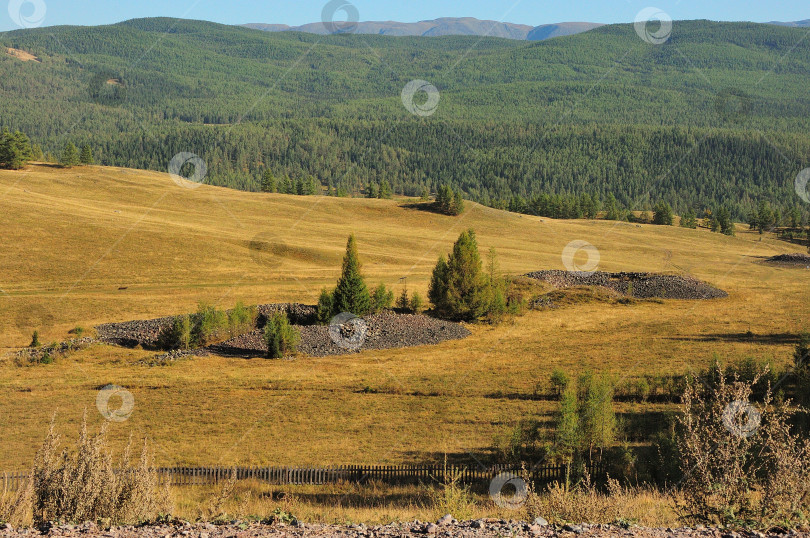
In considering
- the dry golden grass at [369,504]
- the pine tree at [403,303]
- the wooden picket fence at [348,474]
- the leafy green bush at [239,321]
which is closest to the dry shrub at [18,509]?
the dry golden grass at [369,504]

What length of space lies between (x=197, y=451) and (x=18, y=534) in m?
14.8

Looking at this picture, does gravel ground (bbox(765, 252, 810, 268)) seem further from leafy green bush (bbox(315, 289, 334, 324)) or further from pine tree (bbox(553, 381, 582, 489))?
pine tree (bbox(553, 381, 582, 489))

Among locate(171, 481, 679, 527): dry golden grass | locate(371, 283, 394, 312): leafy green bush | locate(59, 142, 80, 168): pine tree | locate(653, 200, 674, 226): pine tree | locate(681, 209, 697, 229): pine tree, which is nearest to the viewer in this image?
locate(171, 481, 679, 527): dry golden grass

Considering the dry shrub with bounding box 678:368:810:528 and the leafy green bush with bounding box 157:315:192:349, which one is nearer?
the dry shrub with bounding box 678:368:810:528

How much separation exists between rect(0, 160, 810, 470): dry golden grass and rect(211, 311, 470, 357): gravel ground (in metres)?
1.66

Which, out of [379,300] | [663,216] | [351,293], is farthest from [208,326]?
[663,216]

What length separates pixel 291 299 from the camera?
55.5m

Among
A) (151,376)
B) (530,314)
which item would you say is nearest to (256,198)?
(530,314)

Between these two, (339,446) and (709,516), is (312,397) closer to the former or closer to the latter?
(339,446)

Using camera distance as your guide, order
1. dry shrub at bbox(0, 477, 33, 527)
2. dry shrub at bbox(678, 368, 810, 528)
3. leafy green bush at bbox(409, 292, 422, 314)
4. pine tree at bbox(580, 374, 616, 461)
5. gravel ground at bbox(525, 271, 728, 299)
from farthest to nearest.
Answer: gravel ground at bbox(525, 271, 728, 299)
leafy green bush at bbox(409, 292, 422, 314)
pine tree at bbox(580, 374, 616, 461)
dry shrub at bbox(678, 368, 810, 528)
dry shrub at bbox(0, 477, 33, 527)

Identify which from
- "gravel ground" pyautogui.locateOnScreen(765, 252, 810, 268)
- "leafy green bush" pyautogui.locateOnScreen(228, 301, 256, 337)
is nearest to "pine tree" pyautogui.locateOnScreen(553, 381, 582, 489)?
"leafy green bush" pyautogui.locateOnScreen(228, 301, 256, 337)

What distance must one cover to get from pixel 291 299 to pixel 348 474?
3581cm

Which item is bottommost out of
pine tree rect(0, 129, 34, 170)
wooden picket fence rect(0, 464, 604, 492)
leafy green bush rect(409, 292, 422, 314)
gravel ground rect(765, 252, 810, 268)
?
wooden picket fence rect(0, 464, 604, 492)

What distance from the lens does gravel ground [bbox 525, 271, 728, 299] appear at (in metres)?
64.0
